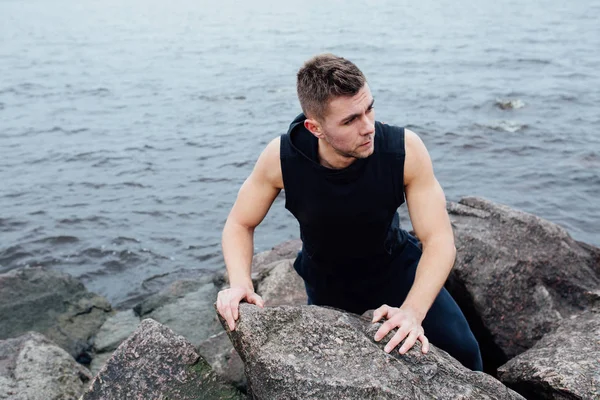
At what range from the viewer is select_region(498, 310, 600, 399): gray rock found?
379 cm

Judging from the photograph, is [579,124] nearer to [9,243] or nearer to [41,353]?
[9,243]

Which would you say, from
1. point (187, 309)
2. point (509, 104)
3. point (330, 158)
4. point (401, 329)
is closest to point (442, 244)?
point (401, 329)

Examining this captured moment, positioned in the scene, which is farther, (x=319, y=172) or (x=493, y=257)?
(x=493, y=257)

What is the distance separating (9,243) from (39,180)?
126 inches

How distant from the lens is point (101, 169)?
14398 mm

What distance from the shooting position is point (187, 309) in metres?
7.76

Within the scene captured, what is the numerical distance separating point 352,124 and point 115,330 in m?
4.61

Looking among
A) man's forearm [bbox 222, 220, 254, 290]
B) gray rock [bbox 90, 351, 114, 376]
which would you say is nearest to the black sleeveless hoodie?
man's forearm [bbox 222, 220, 254, 290]

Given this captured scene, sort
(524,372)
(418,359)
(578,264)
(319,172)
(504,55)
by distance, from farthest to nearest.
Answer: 1. (504,55)
2. (578,264)
3. (319,172)
4. (524,372)
5. (418,359)

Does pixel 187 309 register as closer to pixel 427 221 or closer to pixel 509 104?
pixel 427 221

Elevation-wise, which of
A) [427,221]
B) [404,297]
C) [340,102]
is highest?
[340,102]

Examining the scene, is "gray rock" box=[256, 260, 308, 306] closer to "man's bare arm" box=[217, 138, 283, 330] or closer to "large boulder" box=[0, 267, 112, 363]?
"man's bare arm" box=[217, 138, 283, 330]

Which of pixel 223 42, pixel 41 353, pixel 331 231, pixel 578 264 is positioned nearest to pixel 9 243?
pixel 41 353

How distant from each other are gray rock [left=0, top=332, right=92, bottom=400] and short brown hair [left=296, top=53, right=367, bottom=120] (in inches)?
116
